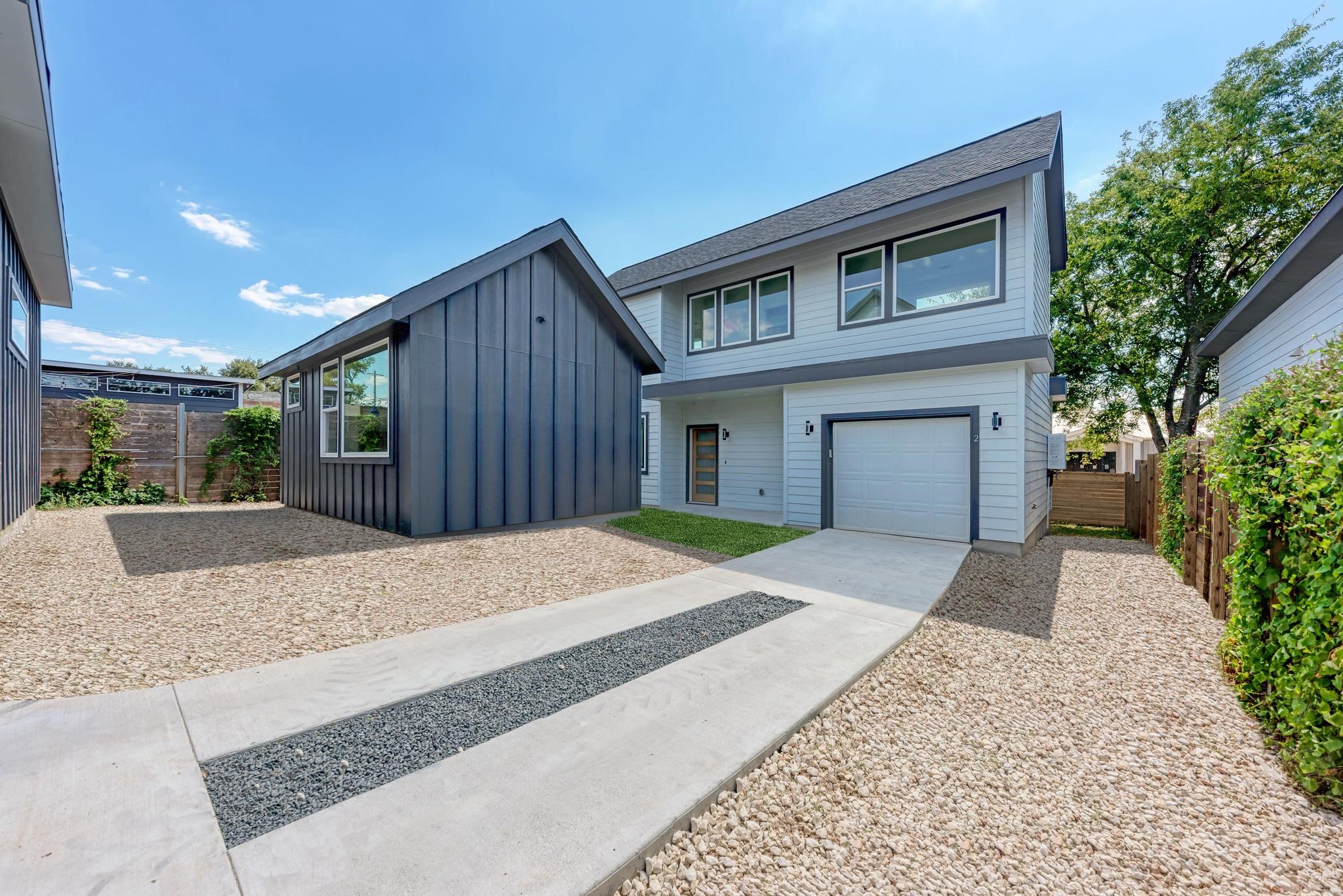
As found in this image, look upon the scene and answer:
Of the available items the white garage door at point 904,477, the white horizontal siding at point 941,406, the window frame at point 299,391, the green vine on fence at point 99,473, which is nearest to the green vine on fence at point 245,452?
the window frame at point 299,391

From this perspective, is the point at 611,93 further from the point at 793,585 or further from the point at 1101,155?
the point at 1101,155

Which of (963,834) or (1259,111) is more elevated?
(1259,111)

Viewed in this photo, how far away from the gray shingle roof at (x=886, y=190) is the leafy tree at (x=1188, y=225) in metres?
6.89

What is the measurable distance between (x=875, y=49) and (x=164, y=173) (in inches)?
503

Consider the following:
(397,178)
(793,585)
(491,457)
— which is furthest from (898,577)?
(397,178)

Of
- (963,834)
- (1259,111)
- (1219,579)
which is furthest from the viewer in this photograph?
(1259,111)

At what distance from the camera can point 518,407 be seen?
7.89 metres

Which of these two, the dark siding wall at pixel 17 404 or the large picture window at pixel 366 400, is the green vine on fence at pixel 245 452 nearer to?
the dark siding wall at pixel 17 404

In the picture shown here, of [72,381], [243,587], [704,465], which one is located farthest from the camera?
[72,381]

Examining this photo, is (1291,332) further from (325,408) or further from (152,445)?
(152,445)

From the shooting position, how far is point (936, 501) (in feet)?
25.5

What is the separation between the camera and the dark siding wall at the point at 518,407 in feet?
22.7

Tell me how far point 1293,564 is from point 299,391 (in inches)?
527

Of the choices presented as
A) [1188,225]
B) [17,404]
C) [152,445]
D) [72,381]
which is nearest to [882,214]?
[1188,225]
